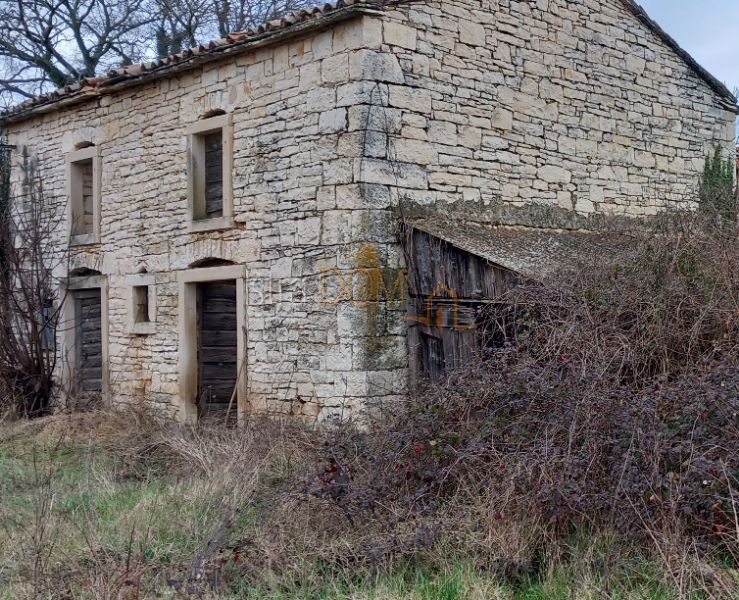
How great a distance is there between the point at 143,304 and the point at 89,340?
1.43 m

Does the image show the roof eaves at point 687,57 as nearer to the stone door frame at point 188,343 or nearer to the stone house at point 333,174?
the stone house at point 333,174

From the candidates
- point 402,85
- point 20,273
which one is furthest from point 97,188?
point 402,85

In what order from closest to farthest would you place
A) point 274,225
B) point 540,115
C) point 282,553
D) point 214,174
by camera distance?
1. point 282,553
2. point 274,225
3. point 540,115
4. point 214,174

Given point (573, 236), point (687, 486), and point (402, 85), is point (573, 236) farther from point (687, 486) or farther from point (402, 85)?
point (687, 486)

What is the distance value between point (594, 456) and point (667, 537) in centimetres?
68

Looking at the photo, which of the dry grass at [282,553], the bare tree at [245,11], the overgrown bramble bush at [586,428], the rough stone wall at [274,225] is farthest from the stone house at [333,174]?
the bare tree at [245,11]

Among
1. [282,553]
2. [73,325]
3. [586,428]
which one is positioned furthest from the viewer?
[73,325]

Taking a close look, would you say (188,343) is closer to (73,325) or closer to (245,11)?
(73,325)

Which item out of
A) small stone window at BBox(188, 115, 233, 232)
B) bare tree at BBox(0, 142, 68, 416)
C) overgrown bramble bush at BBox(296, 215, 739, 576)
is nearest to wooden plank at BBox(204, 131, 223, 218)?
small stone window at BBox(188, 115, 233, 232)

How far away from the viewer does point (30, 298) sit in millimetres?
13234

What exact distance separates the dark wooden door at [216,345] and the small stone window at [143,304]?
0.79 metres

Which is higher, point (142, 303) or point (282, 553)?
point (142, 303)

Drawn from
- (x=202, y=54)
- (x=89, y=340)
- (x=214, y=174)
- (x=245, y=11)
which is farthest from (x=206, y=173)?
(x=245, y=11)

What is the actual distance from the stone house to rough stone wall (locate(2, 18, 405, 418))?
0.02 meters
